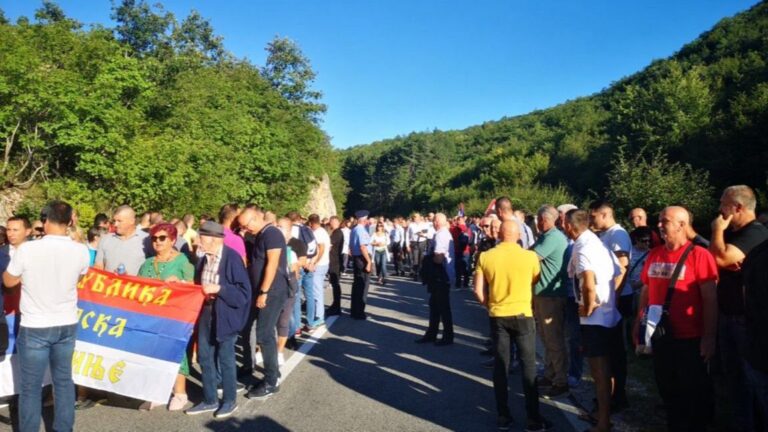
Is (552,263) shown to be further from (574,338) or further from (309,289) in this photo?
(309,289)

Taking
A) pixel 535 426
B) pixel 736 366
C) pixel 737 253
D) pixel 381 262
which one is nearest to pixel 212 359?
pixel 535 426

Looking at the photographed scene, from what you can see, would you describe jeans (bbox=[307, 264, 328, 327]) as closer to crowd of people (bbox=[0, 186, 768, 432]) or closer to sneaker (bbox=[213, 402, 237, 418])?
crowd of people (bbox=[0, 186, 768, 432])

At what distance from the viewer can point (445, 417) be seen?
5.29 metres

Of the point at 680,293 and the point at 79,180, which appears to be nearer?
the point at 680,293

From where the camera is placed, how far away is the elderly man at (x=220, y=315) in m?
5.33

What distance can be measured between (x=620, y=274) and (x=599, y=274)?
54 centimetres

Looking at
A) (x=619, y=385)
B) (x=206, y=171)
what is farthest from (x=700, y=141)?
(x=619, y=385)

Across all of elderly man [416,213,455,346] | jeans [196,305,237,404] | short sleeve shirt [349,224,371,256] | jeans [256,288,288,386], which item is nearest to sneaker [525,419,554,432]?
jeans [256,288,288,386]

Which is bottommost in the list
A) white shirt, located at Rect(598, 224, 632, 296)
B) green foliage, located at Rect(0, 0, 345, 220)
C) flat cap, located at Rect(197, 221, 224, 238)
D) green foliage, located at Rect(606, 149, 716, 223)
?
white shirt, located at Rect(598, 224, 632, 296)

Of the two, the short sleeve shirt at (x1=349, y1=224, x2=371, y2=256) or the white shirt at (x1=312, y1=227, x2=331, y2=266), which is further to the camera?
the short sleeve shirt at (x1=349, y1=224, x2=371, y2=256)

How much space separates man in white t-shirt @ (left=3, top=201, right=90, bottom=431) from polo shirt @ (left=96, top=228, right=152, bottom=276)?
1618 millimetres

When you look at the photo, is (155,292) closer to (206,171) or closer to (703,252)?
(703,252)

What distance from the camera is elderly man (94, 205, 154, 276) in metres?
6.07

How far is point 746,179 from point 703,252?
31.6m
